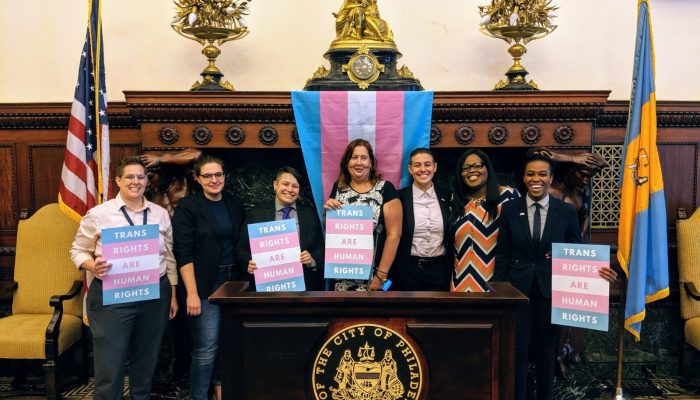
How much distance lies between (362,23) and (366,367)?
2306 mm

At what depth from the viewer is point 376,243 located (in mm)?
3260

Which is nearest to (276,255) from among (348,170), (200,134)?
(348,170)

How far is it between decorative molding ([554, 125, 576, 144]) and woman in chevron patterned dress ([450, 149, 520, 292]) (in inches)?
27.7

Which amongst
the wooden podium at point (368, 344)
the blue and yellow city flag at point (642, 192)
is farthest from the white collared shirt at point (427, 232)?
the blue and yellow city flag at point (642, 192)

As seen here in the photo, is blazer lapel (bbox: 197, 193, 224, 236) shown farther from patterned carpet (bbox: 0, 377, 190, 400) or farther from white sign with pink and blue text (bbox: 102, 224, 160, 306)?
patterned carpet (bbox: 0, 377, 190, 400)

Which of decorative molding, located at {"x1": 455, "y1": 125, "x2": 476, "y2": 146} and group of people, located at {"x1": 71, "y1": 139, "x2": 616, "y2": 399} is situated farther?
decorative molding, located at {"x1": 455, "y1": 125, "x2": 476, "y2": 146}

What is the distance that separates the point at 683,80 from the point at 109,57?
165 inches

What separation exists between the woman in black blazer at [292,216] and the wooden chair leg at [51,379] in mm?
1319

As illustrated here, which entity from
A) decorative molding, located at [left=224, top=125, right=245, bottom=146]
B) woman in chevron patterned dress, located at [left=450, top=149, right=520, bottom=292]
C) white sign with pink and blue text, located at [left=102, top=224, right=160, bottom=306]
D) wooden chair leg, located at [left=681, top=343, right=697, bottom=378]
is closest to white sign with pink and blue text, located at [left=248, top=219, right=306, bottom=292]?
white sign with pink and blue text, located at [left=102, top=224, right=160, bottom=306]

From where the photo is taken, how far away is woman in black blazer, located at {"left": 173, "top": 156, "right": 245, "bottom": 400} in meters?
3.10

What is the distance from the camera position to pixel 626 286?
3639mm

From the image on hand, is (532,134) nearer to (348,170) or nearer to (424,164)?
(424,164)

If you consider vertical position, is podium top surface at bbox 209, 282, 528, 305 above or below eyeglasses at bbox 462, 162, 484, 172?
below

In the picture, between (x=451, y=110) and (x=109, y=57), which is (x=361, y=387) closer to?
(x=451, y=110)
